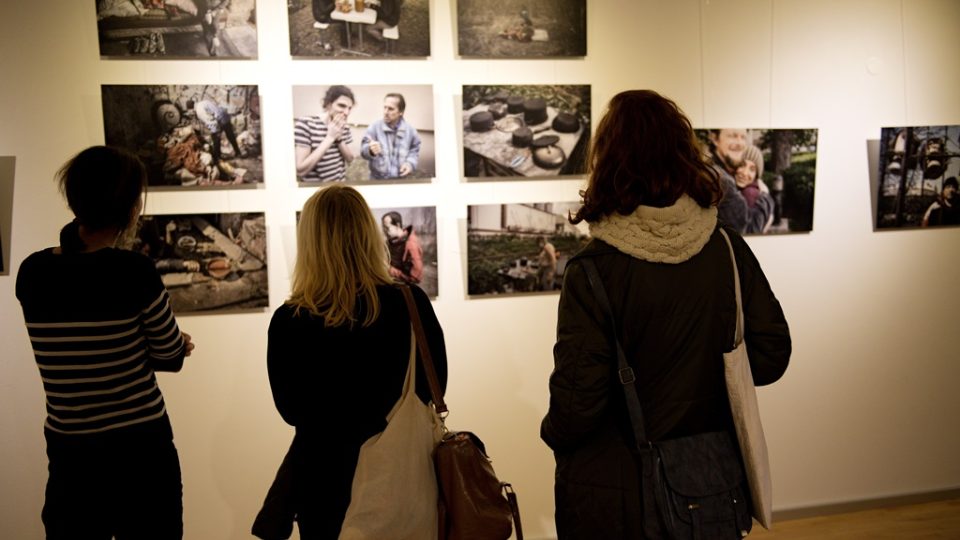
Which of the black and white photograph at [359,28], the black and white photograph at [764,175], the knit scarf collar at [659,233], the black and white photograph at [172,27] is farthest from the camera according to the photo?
the black and white photograph at [764,175]

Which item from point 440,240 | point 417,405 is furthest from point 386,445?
point 440,240

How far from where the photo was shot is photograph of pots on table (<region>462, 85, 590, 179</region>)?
356cm

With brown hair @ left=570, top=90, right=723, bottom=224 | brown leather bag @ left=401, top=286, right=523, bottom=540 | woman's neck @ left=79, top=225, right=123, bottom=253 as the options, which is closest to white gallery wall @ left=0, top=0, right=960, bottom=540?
woman's neck @ left=79, top=225, right=123, bottom=253

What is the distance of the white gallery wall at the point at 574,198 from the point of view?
330cm

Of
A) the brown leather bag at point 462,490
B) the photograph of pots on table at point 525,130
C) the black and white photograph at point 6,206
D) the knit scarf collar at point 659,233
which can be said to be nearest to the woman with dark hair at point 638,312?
the knit scarf collar at point 659,233

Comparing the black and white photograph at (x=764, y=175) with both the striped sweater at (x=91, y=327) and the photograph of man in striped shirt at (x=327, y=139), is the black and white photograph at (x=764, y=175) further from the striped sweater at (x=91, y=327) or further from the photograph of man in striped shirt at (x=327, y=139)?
the striped sweater at (x=91, y=327)

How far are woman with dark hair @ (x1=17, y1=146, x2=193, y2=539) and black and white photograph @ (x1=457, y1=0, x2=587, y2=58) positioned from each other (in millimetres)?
1682

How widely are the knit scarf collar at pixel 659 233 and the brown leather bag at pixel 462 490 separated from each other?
2.03 feet

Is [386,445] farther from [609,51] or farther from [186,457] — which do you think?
[609,51]

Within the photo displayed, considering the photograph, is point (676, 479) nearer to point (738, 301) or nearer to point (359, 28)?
point (738, 301)

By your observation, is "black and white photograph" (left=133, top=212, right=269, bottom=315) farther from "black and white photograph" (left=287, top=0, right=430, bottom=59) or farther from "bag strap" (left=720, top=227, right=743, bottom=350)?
"bag strap" (left=720, top=227, right=743, bottom=350)

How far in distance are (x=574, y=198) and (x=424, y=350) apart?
5.51ft

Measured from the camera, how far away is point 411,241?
3537mm

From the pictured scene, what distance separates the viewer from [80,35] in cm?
325
